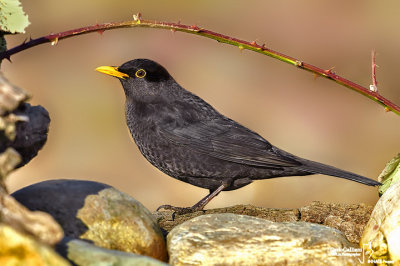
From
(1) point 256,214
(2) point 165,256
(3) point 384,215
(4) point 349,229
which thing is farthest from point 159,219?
(3) point 384,215

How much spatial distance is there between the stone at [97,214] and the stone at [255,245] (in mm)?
163

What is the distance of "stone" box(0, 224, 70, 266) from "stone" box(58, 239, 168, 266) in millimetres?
505

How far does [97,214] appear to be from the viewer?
3502 millimetres

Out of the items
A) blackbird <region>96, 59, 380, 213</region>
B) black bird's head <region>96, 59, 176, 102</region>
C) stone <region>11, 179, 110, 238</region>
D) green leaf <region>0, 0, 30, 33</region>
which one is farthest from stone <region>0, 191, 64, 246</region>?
black bird's head <region>96, 59, 176, 102</region>

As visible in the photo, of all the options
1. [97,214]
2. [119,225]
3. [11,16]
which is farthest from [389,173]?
[11,16]

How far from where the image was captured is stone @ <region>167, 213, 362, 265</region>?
3453 millimetres

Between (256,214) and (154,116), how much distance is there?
1.15m

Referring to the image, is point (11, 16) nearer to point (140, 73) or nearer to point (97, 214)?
point (97, 214)

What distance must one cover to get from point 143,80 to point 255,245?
226 centimetres

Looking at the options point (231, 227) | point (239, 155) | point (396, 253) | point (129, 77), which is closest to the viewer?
point (396, 253)

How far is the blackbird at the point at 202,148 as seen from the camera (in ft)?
16.2

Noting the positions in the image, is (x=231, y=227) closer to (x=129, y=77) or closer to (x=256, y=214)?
(x=256, y=214)

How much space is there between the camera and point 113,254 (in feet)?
9.61

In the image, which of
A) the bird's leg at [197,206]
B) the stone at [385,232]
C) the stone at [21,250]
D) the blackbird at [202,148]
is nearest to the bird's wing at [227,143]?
the blackbird at [202,148]
